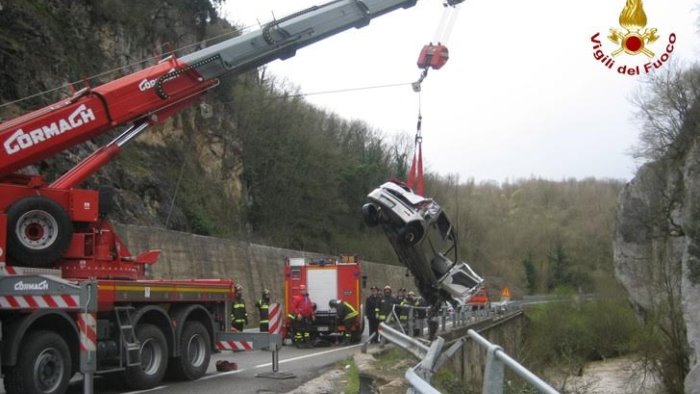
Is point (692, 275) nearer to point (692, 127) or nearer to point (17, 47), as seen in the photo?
point (692, 127)

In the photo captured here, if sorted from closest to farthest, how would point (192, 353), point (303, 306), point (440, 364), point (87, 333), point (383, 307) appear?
point (440, 364) < point (87, 333) < point (192, 353) < point (303, 306) < point (383, 307)

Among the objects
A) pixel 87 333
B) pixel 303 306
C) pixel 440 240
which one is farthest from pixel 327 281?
pixel 87 333

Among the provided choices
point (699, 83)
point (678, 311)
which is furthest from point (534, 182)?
point (678, 311)

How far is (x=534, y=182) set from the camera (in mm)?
122500

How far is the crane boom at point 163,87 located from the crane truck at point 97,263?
0.02 meters

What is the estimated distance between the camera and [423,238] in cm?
1527

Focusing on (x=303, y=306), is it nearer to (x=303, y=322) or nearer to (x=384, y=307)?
(x=303, y=322)

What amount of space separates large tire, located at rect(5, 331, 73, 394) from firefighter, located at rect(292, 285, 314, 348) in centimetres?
1090

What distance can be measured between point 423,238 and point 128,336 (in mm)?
6345

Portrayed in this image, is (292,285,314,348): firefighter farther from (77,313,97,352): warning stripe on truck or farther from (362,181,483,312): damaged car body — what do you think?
(77,313,97,352): warning stripe on truck

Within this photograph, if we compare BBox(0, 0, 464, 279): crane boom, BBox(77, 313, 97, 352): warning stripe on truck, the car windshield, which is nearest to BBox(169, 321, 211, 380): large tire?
BBox(0, 0, 464, 279): crane boom

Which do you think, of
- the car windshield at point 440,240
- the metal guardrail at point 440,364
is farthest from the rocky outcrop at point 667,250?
the metal guardrail at point 440,364

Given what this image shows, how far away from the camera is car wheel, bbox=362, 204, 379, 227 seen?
15492 mm

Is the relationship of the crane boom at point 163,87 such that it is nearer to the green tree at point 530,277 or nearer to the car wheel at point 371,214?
the car wheel at point 371,214
